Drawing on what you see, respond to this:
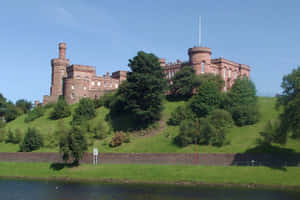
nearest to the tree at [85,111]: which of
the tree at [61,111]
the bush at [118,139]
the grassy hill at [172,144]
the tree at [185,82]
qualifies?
the grassy hill at [172,144]

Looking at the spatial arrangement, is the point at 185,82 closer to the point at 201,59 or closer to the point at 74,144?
the point at 201,59

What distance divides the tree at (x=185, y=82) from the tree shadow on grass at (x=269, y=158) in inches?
1161

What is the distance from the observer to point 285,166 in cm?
3944

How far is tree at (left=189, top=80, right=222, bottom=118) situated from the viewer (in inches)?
2394

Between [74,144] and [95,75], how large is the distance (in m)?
54.3

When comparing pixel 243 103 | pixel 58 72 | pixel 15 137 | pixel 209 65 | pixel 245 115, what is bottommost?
pixel 15 137

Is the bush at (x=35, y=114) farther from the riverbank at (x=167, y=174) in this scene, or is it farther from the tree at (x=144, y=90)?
the riverbank at (x=167, y=174)

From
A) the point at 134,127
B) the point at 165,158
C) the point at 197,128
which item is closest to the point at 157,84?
the point at 134,127

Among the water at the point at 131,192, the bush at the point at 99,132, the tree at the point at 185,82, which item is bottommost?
the water at the point at 131,192

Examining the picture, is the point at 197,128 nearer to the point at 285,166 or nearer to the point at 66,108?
the point at 285,166

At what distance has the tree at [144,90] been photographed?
62156 millimetres

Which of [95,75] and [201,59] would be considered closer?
[201,59]

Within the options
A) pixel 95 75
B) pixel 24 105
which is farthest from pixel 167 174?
pixel 24 105

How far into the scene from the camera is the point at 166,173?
4194cm
